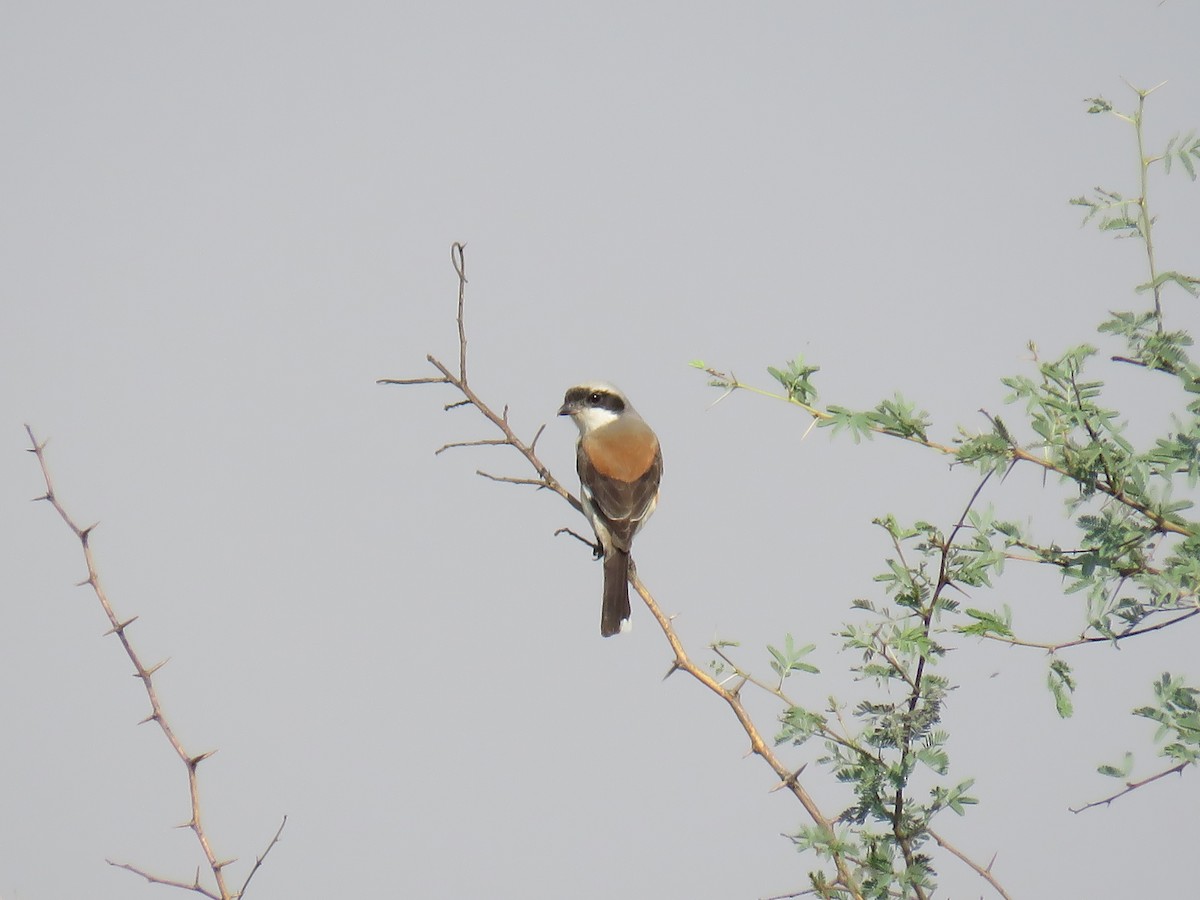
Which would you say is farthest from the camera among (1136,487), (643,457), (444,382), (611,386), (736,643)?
(611,386)

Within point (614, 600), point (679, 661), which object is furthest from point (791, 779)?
point (614, 600)

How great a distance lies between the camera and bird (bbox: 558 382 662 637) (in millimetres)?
5543

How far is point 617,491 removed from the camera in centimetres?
575

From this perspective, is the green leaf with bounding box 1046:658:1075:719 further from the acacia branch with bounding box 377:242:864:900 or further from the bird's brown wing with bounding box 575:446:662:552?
the bird's brown wing with bounding box 575:446:662:552

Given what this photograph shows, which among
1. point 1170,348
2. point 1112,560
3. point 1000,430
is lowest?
point 1112,560

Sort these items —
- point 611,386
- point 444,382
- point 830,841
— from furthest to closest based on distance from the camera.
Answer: point 611,386 < point 444,382 < point 830,841

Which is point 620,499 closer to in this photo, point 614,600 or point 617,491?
point 617,491

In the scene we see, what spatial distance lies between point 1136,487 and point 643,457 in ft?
11.5

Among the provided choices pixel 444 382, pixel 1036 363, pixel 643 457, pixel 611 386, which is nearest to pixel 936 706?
pixel 1036 363

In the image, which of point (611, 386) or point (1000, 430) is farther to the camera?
point (611, 386)

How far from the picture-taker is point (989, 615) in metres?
2.55

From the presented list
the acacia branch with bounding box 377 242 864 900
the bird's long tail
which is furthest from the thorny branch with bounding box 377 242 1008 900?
the bird's long tail

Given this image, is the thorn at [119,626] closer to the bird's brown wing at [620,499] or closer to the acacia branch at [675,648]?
the acacia branch at [675,648]

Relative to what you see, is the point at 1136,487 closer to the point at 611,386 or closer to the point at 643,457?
the point at 643,457
